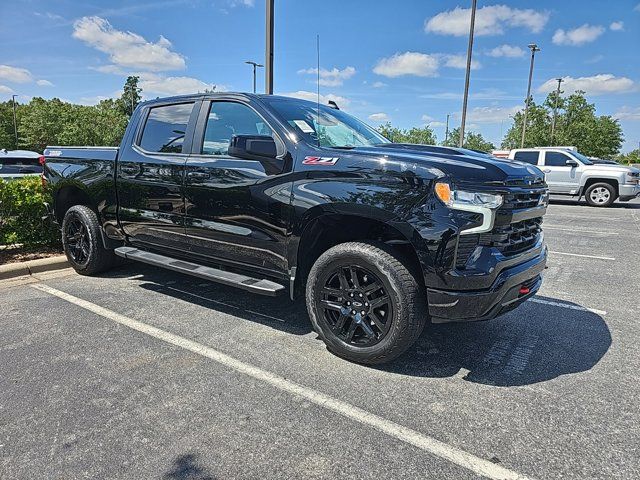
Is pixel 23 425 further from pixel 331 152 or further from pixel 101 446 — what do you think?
pixel 331 152

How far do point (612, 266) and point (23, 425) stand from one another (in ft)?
23.1

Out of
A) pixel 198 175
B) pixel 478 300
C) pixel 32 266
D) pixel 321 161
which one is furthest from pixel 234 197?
pixel 32 266

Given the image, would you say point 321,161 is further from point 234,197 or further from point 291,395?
point 291,395

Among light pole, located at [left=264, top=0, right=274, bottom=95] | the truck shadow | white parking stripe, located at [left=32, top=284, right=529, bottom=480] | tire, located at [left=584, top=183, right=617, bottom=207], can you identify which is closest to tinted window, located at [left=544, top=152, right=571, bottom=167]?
tire, located at [left=584, top=183, right=617, bottom=207]

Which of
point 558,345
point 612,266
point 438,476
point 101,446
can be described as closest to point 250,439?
point 101,446

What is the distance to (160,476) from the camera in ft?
7.04

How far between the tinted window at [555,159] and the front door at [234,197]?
15.3 meters

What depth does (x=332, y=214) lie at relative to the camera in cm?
330

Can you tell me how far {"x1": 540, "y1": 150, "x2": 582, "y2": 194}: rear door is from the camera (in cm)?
1576

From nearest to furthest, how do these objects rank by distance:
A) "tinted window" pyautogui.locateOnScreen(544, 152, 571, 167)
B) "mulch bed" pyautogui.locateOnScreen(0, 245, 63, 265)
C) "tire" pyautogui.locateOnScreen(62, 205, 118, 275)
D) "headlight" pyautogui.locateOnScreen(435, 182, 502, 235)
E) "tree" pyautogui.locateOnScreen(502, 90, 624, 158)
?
"headlight" pyautogui.locateOnScreen(435, 182, 502, 235), "tire" pyautogui.locateOnScreen(62, 205, 118, 275), "mulch bed" pyautogui.locateOnScreen(0, 245, 63, 265), "tinted window" pyautogui.locateOnScreen(544, 152, 571, 167), "tree" pyautogui.locateOnScreen(502, 90, 624, 158)

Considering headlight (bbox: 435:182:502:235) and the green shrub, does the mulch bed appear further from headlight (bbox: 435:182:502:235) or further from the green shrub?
headlight (bbox: 435:182:502:235)

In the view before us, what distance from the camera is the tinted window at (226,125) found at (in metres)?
3.85

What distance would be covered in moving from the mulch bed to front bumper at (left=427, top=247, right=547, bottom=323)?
17.7 feet

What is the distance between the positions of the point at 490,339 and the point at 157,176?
11.0 ft
